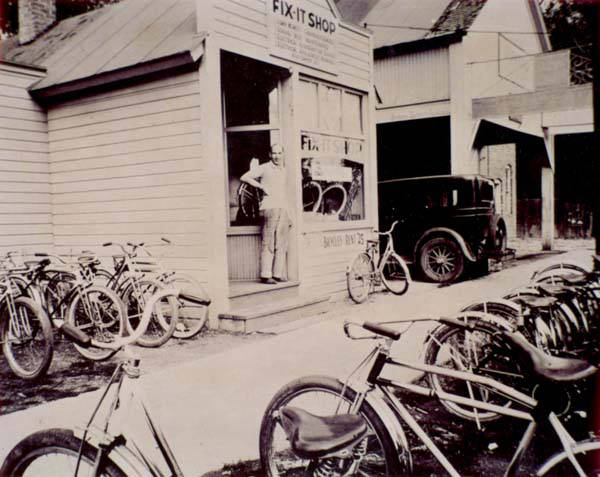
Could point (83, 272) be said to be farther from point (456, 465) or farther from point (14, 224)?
point (456, 465)

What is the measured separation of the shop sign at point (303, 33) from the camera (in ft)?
25.1

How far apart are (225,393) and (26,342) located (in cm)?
211

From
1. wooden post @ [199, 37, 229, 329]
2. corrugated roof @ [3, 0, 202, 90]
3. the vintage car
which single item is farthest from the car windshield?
corrugated roof @ [3, 0, 202, 90]

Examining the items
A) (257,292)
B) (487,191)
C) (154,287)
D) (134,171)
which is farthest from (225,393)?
(487,191)

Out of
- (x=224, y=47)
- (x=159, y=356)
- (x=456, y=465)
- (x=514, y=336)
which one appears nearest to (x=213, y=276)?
(x=159, y=356)

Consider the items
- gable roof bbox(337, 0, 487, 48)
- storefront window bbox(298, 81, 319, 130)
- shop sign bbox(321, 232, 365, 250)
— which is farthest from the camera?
gable roof bbox(337, 0, 487, 48)

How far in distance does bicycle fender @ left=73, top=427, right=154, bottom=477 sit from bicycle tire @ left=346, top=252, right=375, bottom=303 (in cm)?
682

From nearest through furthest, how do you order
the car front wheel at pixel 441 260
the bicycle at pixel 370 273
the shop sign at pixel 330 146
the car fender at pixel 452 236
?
the shop sign at pixel 330 146 → the bicycle at pixel 370 273 → the car fender at pixel 452 236 → the car front wheel at pixel 441 260

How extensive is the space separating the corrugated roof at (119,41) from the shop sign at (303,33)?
3.66 feet

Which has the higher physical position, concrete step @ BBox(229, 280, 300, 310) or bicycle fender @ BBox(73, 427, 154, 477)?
bicycle fender @ BBox(73, 427, 154, 477)

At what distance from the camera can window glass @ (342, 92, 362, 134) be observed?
9.38 metres

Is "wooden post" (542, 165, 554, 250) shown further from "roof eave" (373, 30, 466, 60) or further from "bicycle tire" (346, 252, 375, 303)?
"bicycle tire" (346, 252, 375, 303)

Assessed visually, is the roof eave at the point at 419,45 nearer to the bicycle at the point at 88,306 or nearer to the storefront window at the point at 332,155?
the storefront window at the point at 332,155

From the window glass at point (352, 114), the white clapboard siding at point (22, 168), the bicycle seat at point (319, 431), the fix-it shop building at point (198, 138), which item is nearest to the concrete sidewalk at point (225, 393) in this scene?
the bicycle seat at point (319, 431)
